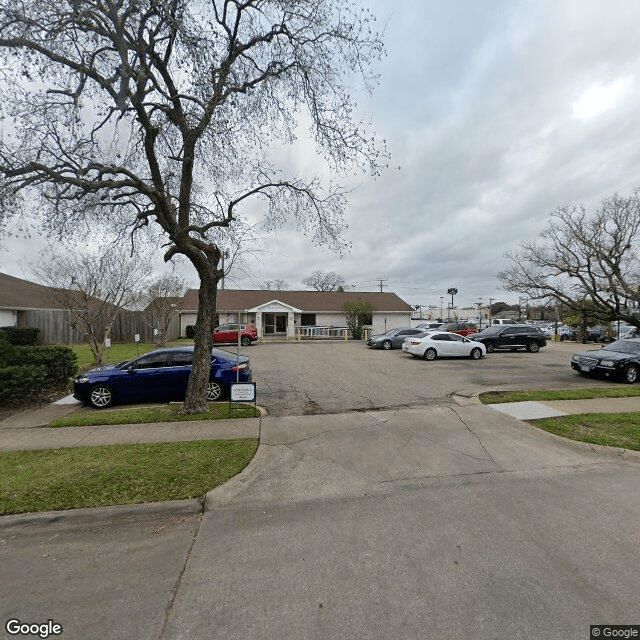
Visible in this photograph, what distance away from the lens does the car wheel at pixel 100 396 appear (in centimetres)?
802

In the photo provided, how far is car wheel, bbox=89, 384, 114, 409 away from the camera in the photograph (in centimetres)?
802

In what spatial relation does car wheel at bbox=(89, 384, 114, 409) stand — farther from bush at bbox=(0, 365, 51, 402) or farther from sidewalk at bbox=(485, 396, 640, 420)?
sidewalk at bbox=(485, 396, 640, 420)

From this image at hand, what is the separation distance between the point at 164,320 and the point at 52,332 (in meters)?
8.51

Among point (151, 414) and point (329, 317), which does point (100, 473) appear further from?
point (329, 317)

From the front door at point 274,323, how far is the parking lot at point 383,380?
16529mm

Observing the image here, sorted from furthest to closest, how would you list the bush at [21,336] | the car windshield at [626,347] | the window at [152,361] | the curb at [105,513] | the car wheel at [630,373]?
the bush at [21,336], the car windshield at [626,347], the car wheel at [630,373], the window at [152,361], the curb at [105,513]

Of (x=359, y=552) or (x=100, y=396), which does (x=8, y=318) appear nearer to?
(x=100, y=396)

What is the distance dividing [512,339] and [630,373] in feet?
31.9

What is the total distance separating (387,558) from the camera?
9.53 feet

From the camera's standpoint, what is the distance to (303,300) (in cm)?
3628

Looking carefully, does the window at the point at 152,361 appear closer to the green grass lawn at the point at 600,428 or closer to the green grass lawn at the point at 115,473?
the green grass lawn at the point at 115,473

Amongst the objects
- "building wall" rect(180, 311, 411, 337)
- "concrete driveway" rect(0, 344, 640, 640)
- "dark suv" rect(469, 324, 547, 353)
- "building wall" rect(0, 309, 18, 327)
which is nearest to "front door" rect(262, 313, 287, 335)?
"building wall" rect(180, 311, 411, 337)
